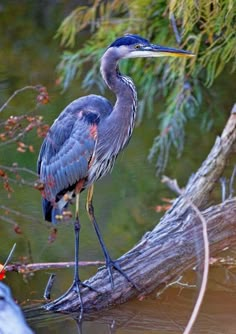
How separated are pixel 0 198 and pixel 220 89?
9.38 ft

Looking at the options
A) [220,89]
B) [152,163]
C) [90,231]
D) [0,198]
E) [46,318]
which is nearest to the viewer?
[46,318]

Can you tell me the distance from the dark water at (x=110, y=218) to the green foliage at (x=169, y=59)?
0.93 feet

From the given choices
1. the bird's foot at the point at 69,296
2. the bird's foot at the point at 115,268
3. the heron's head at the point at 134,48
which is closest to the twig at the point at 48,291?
the bird's foot at the point at 69,296

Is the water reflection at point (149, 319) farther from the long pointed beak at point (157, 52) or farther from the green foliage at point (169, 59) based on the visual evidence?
the green foliage at point (169, 59)

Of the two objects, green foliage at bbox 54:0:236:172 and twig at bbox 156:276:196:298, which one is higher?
green foliage at bbox 54:0:236:172

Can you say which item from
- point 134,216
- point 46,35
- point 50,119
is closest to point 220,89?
point 50,119

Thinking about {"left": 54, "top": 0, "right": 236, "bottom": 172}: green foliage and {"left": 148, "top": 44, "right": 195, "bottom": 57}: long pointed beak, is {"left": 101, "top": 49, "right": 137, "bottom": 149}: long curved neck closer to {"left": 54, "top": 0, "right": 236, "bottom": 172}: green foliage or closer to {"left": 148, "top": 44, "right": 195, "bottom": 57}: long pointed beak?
{"left": 148, "top": 44, "right": 195, "bottom": 57}: long pointed beak

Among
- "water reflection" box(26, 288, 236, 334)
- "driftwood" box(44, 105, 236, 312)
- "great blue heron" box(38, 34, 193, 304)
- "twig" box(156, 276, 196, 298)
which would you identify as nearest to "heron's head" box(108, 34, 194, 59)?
"great blue heron" box(38, 34, 193, 304)

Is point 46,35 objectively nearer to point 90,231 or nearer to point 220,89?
point 220,89

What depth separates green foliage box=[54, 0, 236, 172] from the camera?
5504mm

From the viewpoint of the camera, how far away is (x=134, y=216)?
568cm

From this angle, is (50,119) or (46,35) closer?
(50,119)

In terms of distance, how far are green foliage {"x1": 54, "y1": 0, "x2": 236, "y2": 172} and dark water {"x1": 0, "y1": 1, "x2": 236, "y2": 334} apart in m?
0.28

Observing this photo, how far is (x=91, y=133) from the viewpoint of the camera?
4195 mm
